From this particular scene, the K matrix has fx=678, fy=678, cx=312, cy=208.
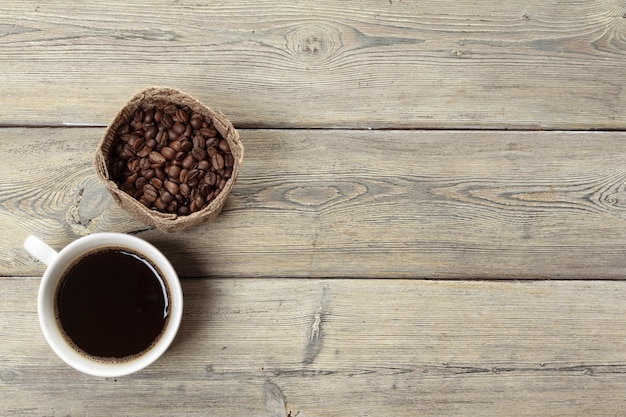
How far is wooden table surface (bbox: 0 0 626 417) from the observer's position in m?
1.06

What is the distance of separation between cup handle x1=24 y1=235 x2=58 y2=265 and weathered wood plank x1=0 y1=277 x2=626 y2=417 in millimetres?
114

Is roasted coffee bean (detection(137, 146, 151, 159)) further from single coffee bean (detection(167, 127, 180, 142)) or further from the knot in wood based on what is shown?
the knot in wood

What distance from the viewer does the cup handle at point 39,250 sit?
95 cm

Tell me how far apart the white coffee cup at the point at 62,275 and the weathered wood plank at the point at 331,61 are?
219 millimetres

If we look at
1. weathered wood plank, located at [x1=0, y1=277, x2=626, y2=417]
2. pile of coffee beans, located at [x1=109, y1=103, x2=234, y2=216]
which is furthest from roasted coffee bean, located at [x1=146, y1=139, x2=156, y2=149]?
weathered wood plank, located at [x1=0, y1=277, x2=626, y2=417]

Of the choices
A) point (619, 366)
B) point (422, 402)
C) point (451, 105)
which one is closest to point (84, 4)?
point (451, 105)

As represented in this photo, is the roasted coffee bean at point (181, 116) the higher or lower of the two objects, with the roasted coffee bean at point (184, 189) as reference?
higher

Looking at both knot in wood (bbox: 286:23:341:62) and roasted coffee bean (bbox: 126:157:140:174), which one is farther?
knot in wood (bbox: 286:23:341:62)

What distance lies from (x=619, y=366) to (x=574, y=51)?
517 mm

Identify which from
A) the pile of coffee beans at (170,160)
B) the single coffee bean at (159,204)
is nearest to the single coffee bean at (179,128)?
the pile of coffee beans at (170,160)

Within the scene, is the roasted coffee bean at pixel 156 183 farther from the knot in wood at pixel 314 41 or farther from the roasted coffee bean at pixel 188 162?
the knot in wood at pixel 314 41

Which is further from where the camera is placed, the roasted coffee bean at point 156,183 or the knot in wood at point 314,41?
the knot in wood at point 314,41

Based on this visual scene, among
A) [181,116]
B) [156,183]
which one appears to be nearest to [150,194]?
[156,183]

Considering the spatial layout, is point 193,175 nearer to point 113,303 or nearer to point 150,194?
point 150,194
